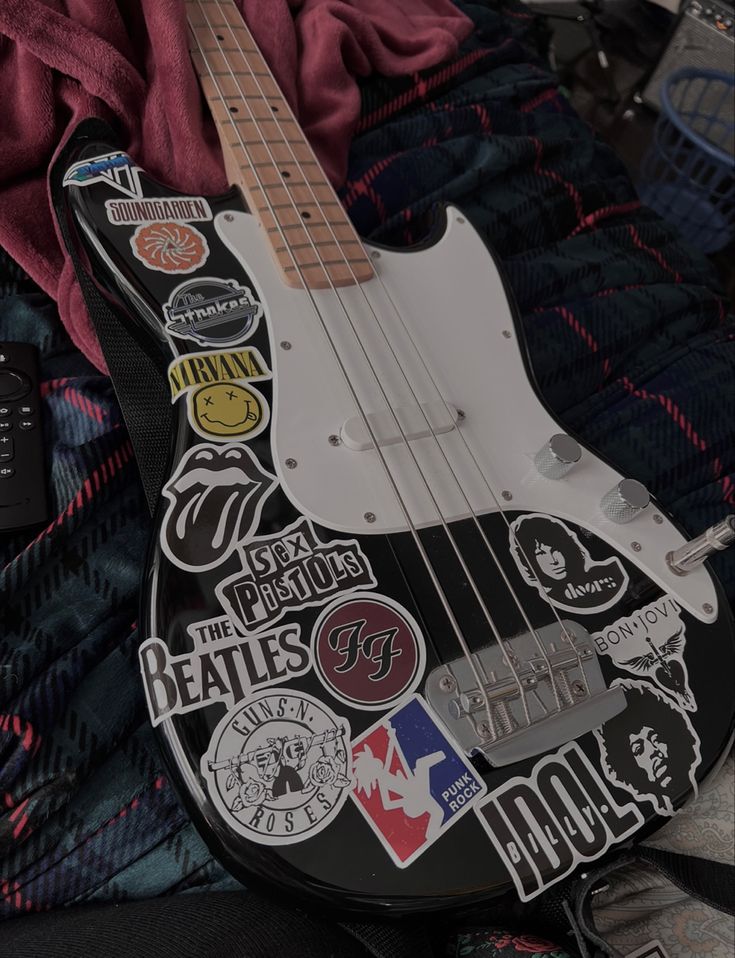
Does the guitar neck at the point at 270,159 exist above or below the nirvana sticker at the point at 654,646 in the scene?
above

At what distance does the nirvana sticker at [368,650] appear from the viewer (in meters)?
0.47

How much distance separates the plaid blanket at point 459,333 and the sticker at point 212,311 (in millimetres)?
122

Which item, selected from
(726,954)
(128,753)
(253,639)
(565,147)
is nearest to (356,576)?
(253,639)

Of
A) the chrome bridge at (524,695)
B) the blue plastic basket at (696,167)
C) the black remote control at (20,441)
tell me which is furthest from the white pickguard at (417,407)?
the blue plastic basket at (696,167)

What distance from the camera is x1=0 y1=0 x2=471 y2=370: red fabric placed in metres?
0.74

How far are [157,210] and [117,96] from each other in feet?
0.59

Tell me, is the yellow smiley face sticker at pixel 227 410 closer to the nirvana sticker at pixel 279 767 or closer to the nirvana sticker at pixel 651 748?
the nirvana sticker at pixel 279 767

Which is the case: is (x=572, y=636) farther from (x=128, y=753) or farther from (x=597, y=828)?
(x=128, y=753)

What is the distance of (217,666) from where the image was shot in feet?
1.53

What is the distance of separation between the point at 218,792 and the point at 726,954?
0.41 meters

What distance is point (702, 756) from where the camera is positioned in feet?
1.62

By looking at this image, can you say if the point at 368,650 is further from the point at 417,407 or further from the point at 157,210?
the point at 157,210

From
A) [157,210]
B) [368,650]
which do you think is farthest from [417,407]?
[157,210]

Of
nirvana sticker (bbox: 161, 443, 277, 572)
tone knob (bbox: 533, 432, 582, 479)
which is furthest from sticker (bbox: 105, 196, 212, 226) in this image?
tone knob (bbox: 533, 432, 582, 479)
